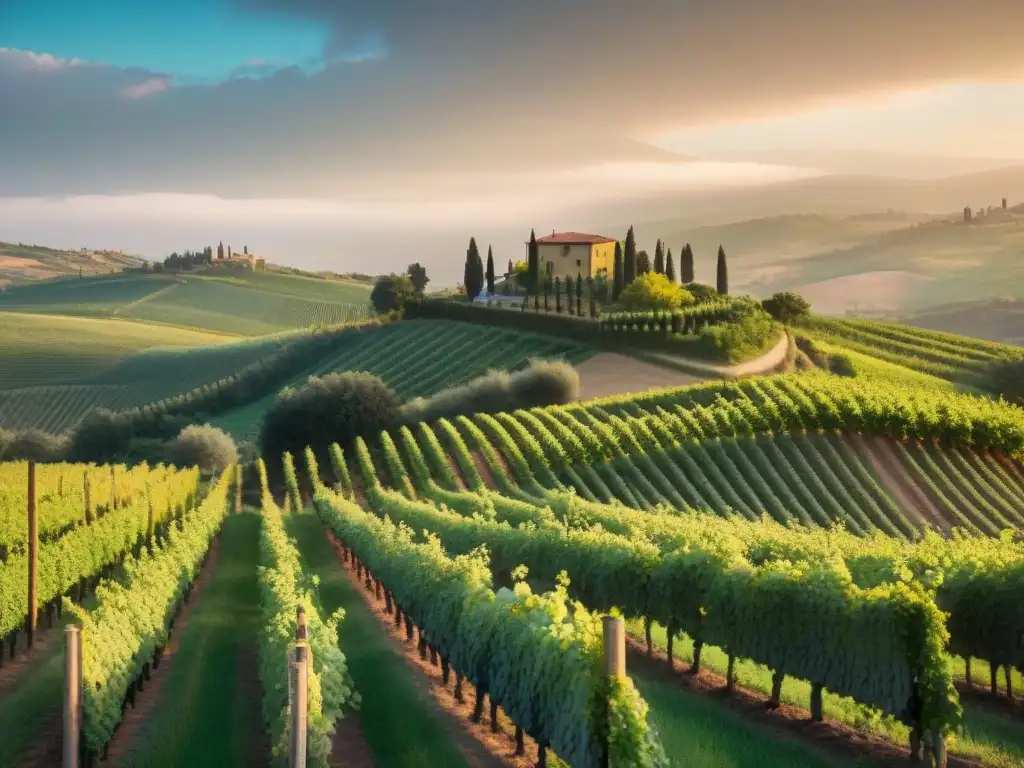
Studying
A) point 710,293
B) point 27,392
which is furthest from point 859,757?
point 27,392

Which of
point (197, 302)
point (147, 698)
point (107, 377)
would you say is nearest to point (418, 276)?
point (107, 377)

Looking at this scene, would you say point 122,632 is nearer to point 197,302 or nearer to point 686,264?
point 686,264

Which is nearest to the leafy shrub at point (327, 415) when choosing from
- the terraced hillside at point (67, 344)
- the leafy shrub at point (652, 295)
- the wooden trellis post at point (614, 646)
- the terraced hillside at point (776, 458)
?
the terraced hillside at point (776, 458)

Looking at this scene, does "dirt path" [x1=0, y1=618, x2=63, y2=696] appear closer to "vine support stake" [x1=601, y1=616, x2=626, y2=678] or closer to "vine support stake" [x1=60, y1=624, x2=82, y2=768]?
"vine support stake" [x1=60, y1=624, x2=82, y2=768]

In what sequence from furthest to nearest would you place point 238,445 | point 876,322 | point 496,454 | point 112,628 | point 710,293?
1. point 876,322
2. point 710,293
3. point 238,445
4. point 496,454
5. point 112,628

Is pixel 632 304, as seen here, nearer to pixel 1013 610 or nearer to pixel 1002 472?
pixel 1002 472

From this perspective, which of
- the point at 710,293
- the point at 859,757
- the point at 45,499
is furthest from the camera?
the point at 710,293

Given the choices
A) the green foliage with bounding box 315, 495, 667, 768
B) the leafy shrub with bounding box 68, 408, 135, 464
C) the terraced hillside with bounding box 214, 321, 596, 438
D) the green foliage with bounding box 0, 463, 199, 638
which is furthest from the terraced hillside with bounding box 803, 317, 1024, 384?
the green foliage with bounding box 315, 495, 667, 768

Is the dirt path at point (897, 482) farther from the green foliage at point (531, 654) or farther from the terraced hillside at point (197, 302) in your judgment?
the terraced hillside at point (197, 302)
